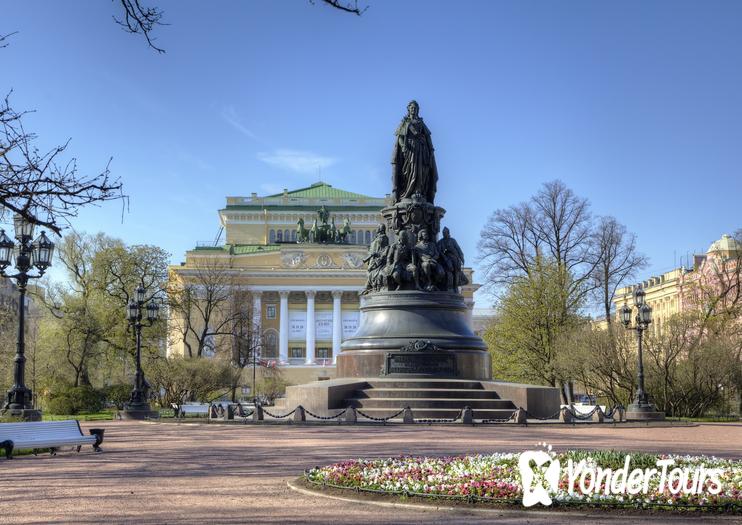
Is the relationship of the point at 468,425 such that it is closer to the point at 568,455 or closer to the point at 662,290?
the point at 568,455

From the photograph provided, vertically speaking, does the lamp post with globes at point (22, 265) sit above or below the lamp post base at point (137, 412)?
above

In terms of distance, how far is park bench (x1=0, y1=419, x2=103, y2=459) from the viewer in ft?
53.1

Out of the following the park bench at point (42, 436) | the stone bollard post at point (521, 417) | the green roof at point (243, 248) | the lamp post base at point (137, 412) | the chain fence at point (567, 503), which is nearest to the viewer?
the chain fence at point (567, 503)

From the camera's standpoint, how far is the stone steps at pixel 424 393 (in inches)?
A: 1006

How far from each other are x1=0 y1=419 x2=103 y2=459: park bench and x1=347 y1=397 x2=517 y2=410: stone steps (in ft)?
30.9

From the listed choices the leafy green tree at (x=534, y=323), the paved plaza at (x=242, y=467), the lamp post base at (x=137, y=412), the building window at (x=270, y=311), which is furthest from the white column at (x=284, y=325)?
the paved plaza at (x=242, y=467)

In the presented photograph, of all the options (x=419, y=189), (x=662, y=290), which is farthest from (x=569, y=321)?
(x=662, y=290)

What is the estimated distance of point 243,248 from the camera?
103m

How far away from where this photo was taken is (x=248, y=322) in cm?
7288

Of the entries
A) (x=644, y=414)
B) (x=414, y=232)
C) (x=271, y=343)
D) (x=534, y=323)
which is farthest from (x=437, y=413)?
(x=271, y=343)

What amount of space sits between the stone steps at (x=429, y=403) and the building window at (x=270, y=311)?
250ft

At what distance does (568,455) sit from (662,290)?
91.8 m

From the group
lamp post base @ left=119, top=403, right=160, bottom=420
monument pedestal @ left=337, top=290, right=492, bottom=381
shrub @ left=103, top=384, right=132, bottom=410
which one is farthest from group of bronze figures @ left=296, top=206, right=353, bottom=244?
monument pedestal @ left=337, top=290, right=492, bottom=381

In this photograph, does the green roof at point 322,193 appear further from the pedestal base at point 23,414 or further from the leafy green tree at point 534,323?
the pedestal base at point 23,414
